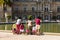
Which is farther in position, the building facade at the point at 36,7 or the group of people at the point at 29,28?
the building facade at the point at 36,7

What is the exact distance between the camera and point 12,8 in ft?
180

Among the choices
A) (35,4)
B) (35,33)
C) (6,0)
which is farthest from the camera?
(35,4)

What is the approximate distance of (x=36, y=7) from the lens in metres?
55.6

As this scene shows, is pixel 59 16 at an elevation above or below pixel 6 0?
below

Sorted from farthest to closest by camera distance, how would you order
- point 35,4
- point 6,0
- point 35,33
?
1. point 35,4
2. point 6,0
3. point 35,33

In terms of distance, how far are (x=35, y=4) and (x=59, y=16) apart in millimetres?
5493

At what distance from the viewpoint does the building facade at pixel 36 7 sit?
54750 mm

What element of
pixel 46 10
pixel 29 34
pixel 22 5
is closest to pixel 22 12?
pixel 22 5

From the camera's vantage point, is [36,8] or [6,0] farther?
[36,8]

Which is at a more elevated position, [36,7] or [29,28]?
[29,28]

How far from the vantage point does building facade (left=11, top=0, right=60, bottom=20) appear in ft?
180

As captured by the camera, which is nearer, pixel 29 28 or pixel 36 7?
pixel 29 28

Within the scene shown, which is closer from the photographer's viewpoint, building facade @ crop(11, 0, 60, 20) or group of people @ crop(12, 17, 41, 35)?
group of people @ crop(12, 17, 41, 35)

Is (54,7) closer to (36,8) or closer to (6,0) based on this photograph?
(36,8)
